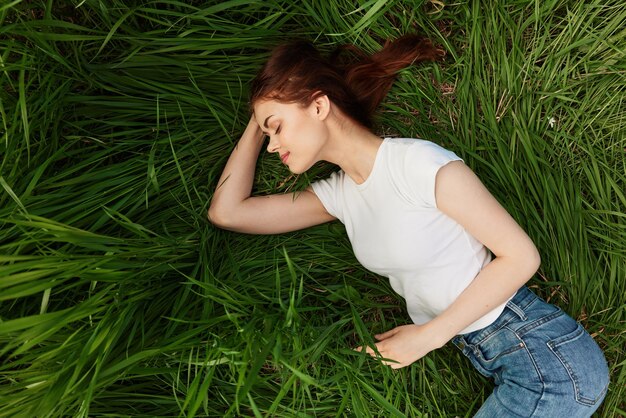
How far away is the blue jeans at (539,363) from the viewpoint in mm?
1694

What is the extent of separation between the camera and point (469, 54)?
80.7 inches

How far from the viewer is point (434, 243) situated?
1.71m

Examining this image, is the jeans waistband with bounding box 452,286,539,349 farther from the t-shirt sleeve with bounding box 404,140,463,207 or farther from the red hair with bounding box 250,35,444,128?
the red hair with bounding box 250,35,444,128

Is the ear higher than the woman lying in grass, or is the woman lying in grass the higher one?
the ear

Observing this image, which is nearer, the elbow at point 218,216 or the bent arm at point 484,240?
the bent arm at point 484,240

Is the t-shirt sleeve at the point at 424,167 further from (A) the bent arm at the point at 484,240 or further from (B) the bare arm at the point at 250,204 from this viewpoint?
(B) the bare arm at the point at 250,204

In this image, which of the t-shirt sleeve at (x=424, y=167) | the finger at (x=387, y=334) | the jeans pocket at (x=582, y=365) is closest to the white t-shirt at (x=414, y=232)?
the t-shirt sleeve at (x=424, y=167)

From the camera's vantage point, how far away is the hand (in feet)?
5.77

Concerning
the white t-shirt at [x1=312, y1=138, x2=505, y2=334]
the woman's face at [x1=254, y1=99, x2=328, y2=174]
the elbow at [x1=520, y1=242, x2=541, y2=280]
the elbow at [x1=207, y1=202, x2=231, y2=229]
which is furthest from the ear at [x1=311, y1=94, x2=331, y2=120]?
the elbow at [x1=520, y1=242, x2=541, y2=280]

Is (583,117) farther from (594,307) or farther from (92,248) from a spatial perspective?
(92,248)

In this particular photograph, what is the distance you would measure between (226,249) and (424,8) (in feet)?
4.06

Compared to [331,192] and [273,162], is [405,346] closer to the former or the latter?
[331,192]

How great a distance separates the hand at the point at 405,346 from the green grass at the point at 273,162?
0.07 m

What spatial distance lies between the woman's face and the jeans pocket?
1015 mm
